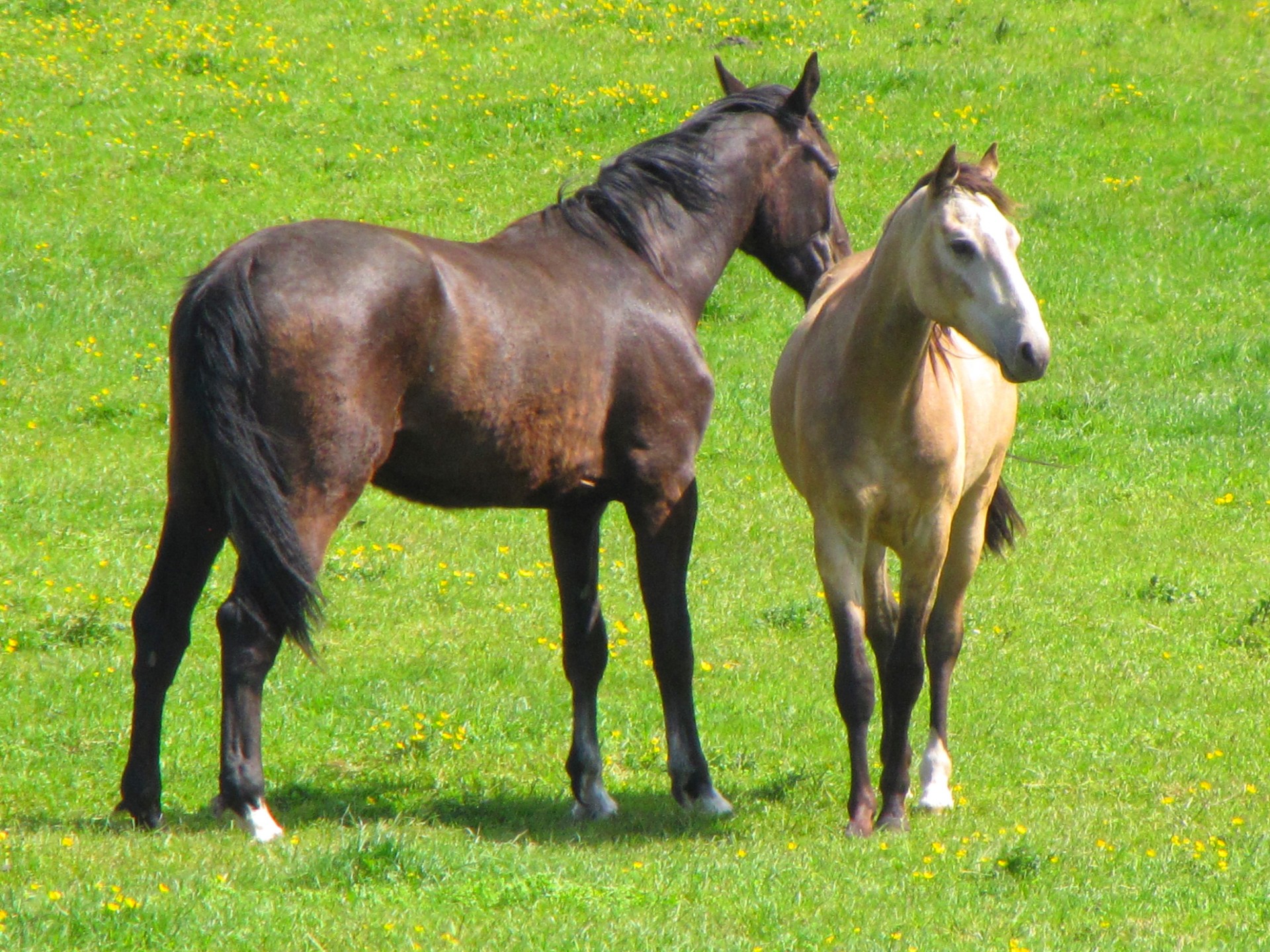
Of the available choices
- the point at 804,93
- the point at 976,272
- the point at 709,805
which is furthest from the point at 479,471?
the point at 804,93

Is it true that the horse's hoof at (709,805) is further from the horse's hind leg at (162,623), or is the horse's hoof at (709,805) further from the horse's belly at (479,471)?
the horse's hind leg at (162,623)

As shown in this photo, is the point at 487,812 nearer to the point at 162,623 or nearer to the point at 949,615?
the point at 162,623

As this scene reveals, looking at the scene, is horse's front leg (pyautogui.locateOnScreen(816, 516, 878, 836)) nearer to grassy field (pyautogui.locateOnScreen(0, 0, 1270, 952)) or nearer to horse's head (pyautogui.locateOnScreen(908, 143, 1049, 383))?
grassy field (pyautogui.locateOnScreen(0, 0, 1270, 952))

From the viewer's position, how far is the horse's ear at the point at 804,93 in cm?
640

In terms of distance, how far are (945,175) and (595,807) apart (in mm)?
2707

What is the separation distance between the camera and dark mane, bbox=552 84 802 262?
597 cm

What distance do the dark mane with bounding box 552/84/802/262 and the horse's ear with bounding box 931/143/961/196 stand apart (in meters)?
1.31

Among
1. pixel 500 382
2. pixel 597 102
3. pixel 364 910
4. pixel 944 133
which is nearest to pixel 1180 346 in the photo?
pixel 944 133

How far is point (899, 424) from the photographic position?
543cm

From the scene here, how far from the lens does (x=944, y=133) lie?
16.9m

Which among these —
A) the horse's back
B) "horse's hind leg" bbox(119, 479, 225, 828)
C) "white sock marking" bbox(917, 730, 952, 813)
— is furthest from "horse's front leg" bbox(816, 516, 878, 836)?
"horse's hind leg" bbox(119, 479, 225, 828)

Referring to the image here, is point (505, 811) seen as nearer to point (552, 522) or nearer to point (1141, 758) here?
point (552, 522)

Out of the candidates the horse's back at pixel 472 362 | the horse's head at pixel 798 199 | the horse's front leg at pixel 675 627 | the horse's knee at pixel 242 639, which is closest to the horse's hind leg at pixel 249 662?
the horse's knee at pixel 242 639

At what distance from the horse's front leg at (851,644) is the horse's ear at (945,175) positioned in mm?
Answer: 1281
